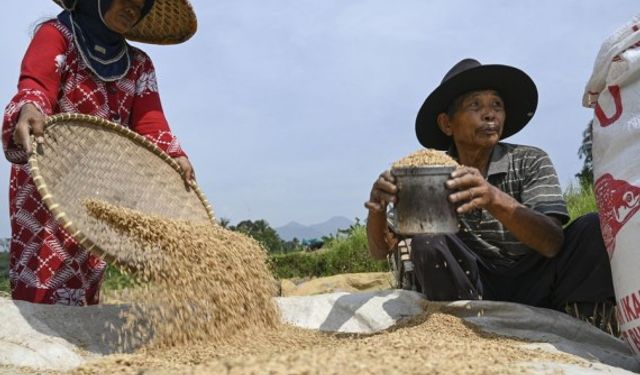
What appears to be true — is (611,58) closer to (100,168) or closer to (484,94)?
(484,94)

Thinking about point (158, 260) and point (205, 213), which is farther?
point (205, 213)

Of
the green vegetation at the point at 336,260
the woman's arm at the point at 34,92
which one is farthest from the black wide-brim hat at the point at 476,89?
the green vegetation at the point at 336,260

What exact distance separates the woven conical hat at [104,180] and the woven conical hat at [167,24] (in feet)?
2.25

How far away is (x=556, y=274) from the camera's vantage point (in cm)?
296

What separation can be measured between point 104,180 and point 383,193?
1206 mm

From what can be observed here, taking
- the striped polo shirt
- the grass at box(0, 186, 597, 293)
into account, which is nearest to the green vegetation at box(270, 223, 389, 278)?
the grass at box(0, 186, 597, 293)

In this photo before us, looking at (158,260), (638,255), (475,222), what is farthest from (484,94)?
(158,260)

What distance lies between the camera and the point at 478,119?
3059mm

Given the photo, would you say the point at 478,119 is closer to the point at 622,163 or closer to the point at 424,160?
the point at 424,160

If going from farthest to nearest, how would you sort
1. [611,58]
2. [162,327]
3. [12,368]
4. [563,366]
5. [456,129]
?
[456,129] < [162,327] < [611,58] < [12,368] < [563,366]

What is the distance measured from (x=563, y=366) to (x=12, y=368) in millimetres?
1650

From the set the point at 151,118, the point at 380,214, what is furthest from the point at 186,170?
the point at 380,214

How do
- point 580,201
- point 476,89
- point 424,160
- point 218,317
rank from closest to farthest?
point 424,160, point 218,317, point 476,89, point 580,201

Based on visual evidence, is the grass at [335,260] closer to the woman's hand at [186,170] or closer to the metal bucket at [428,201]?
the woman's hand at [186,170]
